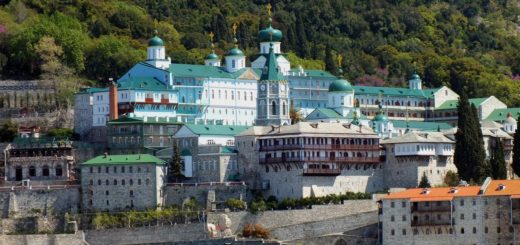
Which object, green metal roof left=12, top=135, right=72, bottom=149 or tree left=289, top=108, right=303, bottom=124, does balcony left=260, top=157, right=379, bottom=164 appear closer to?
tree left=289, top=108, right=303, bottom=124

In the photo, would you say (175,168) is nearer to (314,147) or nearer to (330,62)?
(314,147)

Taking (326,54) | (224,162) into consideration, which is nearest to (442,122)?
(326,54)

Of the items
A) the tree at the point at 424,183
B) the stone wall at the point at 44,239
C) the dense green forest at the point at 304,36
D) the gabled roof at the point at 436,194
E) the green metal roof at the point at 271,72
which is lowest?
the stone wall at the point at 44,239

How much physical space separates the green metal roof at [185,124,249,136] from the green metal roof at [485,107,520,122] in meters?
20.4

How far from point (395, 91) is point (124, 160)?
31.5 metres

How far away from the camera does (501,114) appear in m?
144

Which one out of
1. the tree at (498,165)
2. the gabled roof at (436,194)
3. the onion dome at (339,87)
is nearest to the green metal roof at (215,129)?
the onion dome at (339,87)

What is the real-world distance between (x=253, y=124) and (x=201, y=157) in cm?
882

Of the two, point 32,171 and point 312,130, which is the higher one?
point 312,130

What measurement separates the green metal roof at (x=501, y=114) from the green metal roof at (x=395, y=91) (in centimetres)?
635

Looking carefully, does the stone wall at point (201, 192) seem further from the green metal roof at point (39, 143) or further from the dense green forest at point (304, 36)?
the dense green forest at point (304, 36)

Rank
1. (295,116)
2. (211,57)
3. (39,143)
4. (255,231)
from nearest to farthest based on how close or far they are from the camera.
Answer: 1. (255,231)
2. (39,143)
3. (295,116)
4. (211,57)

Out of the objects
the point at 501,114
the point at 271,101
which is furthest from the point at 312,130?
the point at 501,114

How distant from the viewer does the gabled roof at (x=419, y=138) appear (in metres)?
126
